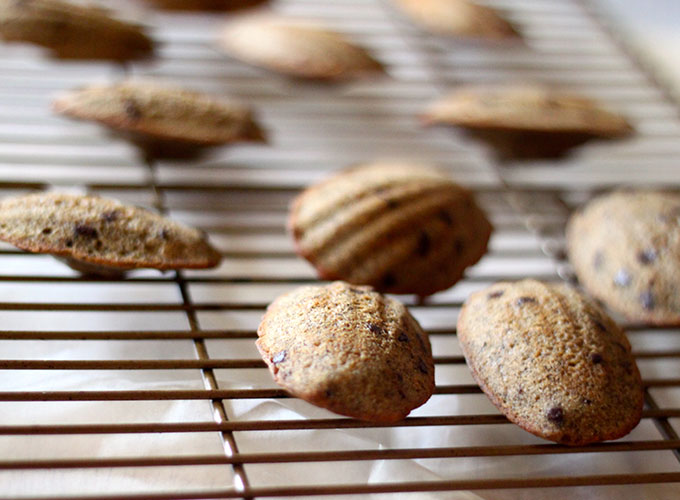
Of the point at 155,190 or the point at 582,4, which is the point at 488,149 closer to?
the point at 155,190

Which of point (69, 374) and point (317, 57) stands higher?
point (317, 57)

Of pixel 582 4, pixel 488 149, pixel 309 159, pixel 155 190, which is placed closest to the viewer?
pixel 155 190

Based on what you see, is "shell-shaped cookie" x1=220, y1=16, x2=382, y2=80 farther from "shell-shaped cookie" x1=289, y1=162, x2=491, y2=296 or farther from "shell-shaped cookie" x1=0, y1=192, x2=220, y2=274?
"shell-shaped cookie" x1=0, y1=192, x2=220, y2=274

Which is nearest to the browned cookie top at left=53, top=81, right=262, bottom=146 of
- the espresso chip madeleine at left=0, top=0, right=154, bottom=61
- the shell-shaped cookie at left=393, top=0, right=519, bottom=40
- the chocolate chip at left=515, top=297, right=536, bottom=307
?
the espresso chip madeleine at left=0, top=0, right=154, bottom=61

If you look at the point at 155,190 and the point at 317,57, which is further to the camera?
the point at 317,57

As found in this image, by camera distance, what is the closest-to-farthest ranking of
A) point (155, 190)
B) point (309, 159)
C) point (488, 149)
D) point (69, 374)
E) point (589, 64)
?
point (69, 374), point (155, 190), point (488, 149), point (309, 159), point (589, 64)

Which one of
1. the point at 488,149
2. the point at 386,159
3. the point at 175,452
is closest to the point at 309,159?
the point at 386,159

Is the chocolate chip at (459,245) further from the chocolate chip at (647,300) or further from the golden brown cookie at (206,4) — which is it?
the golden brown cookie at (206,4)
